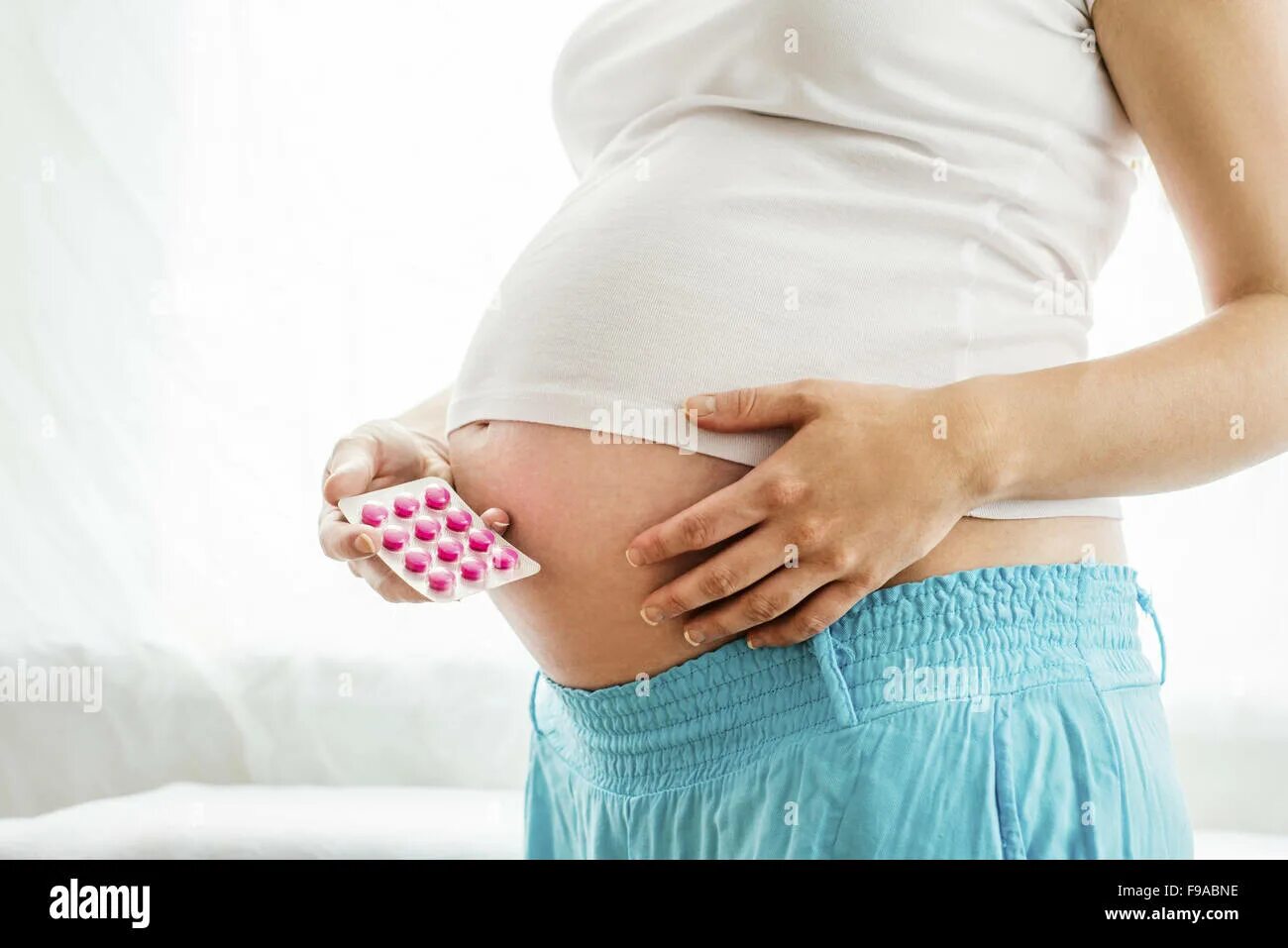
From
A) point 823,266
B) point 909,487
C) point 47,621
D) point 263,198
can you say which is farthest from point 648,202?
point 47,621

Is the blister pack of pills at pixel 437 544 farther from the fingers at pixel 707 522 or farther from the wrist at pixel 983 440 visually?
the wrist at pixel 983 440

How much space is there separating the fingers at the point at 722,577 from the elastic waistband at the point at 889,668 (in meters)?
0.05

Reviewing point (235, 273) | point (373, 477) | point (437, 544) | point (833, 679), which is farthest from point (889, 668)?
point (235, 273)

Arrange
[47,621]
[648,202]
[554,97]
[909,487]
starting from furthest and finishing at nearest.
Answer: [47,621] < [554,97] < [648,202] < [909,487]

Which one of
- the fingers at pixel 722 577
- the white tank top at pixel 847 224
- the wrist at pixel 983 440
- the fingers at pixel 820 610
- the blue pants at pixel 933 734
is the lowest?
the blue pants at pixel 933 734

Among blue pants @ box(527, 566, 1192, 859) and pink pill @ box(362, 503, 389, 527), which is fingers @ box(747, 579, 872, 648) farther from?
pink pill @ box(362, 503, 389, 527)

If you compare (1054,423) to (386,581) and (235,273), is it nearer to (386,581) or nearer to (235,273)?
(386,581)

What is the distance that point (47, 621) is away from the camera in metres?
1.35

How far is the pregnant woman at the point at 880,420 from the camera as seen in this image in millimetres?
516

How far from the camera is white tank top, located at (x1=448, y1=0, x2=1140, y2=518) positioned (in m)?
0.56

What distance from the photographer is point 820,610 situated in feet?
1.71

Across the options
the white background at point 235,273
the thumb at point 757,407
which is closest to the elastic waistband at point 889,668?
the thumb at point 757,407

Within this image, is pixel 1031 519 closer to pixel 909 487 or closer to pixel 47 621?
pixel 909 487

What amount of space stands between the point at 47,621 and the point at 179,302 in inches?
17.1
